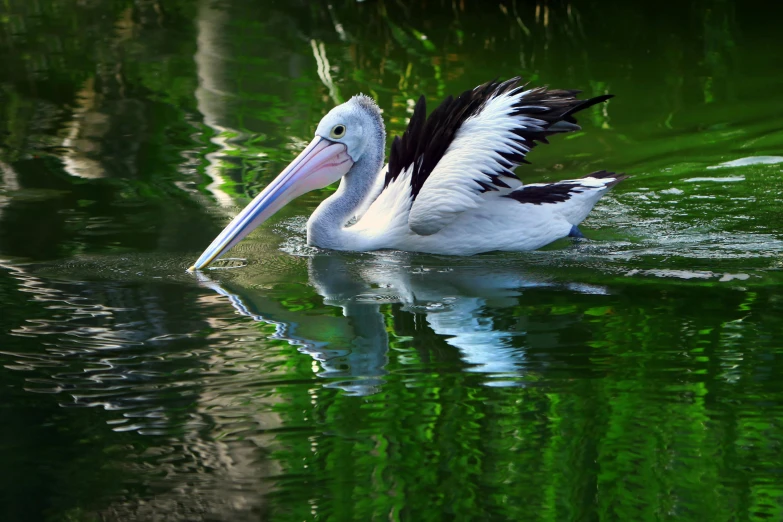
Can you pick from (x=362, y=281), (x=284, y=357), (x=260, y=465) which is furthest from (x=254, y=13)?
(x=260, y=465)

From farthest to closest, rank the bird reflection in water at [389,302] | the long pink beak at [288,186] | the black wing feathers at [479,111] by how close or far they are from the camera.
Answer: the black wing feathers at [479,111], the long pink beak at [288,186], the bird reflection in water at [389,302]

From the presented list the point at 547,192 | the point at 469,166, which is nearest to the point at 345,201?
the point at 469,166

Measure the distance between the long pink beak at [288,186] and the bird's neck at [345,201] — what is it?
71 mm

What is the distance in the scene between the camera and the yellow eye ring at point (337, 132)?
19.4 feet

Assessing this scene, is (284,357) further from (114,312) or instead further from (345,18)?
(345,18)

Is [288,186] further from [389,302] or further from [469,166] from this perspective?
[389,302]

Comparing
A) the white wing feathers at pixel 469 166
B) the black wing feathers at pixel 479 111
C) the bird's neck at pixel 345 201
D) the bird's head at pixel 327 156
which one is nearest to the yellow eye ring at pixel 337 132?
the bird's head at pixel 327 156

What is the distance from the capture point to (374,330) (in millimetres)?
4664

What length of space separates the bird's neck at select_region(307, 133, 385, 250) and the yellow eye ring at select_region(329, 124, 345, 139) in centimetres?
16

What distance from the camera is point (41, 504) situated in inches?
128

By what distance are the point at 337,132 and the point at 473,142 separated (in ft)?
2.42

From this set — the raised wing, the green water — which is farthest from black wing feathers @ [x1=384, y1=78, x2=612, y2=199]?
the green water

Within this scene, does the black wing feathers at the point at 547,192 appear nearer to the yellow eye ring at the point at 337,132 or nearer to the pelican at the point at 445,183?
the pelican at the point at 445,183

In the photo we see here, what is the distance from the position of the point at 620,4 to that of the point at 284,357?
9299 mm
